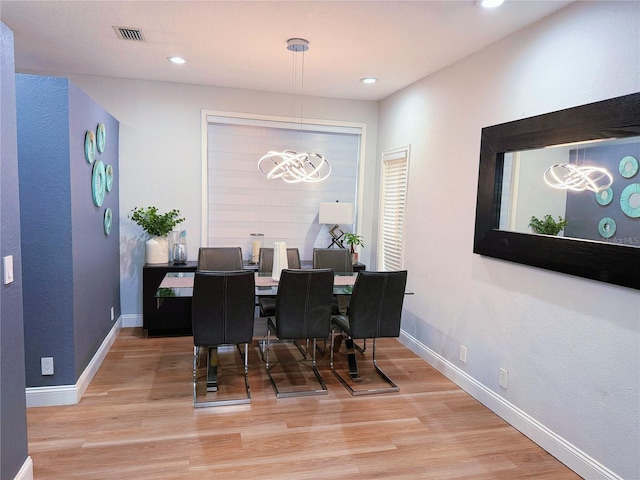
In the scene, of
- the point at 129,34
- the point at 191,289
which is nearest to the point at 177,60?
the point at 129,34

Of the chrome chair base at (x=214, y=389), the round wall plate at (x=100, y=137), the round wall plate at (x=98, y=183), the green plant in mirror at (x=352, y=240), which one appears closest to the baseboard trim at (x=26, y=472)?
the chrome chair base at (x=214, y=389)

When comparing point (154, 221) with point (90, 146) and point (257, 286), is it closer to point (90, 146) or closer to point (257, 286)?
point (90, 146)

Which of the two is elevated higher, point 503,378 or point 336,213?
point 336,213

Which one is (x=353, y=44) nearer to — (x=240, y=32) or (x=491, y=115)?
(x=240, y=32)

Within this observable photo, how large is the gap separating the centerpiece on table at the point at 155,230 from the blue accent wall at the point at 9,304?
248 centimetres

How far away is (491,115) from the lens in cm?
326

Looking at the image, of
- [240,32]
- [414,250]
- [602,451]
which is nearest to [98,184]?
[240,32]

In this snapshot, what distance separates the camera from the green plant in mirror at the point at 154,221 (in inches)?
180

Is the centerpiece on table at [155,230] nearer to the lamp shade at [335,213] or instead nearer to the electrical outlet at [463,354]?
the lamp shade at [335,213]

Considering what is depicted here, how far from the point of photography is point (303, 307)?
132 inches

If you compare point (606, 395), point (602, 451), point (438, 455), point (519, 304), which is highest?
point (519, 304)

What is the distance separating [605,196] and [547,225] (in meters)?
0.42

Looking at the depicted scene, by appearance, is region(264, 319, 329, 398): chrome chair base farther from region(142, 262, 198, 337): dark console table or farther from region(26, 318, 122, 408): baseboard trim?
region(26, 318, 122, 408): baseboard trim

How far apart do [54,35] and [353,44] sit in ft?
7.71
